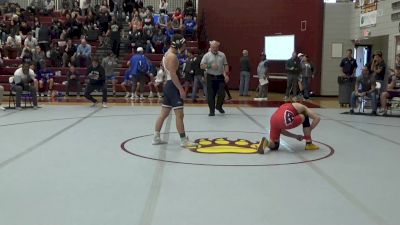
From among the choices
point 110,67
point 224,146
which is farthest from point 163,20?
point 224,146

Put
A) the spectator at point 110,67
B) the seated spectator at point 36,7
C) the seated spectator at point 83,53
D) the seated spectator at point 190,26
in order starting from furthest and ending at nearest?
the seated spectator at point 36,7, the seated spectator at point 190,26, the seated spectator at point 83,53, the spectator at point 110,67

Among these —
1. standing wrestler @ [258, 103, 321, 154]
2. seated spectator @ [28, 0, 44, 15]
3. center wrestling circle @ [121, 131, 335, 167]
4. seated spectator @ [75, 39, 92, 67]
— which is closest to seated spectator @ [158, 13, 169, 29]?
seated spectator @ [75, 39, 92, 67]

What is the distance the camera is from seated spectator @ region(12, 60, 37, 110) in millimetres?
13023

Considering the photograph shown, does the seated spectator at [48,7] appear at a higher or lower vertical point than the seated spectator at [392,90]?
higher

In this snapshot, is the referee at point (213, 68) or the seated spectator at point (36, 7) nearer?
the referee at point (213, 68)

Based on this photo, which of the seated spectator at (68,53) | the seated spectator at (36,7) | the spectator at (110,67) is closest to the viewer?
the spectator at (110,67)

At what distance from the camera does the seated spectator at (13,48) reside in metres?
20.8

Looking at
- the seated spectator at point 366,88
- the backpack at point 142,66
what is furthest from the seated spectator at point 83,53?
the seated spectator at point 366,88

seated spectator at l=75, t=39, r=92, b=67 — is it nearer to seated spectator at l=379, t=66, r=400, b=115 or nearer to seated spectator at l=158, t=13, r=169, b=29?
seated spectator at l=158, t=13, r=169, b=29

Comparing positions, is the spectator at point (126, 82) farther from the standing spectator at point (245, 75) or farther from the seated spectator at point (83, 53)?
the standing spectator at point (245, 75)

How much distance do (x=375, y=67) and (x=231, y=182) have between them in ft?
30.4

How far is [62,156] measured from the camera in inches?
263

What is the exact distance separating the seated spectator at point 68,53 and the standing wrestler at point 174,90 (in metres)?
13.5

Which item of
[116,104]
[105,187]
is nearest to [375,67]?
[116,104]
